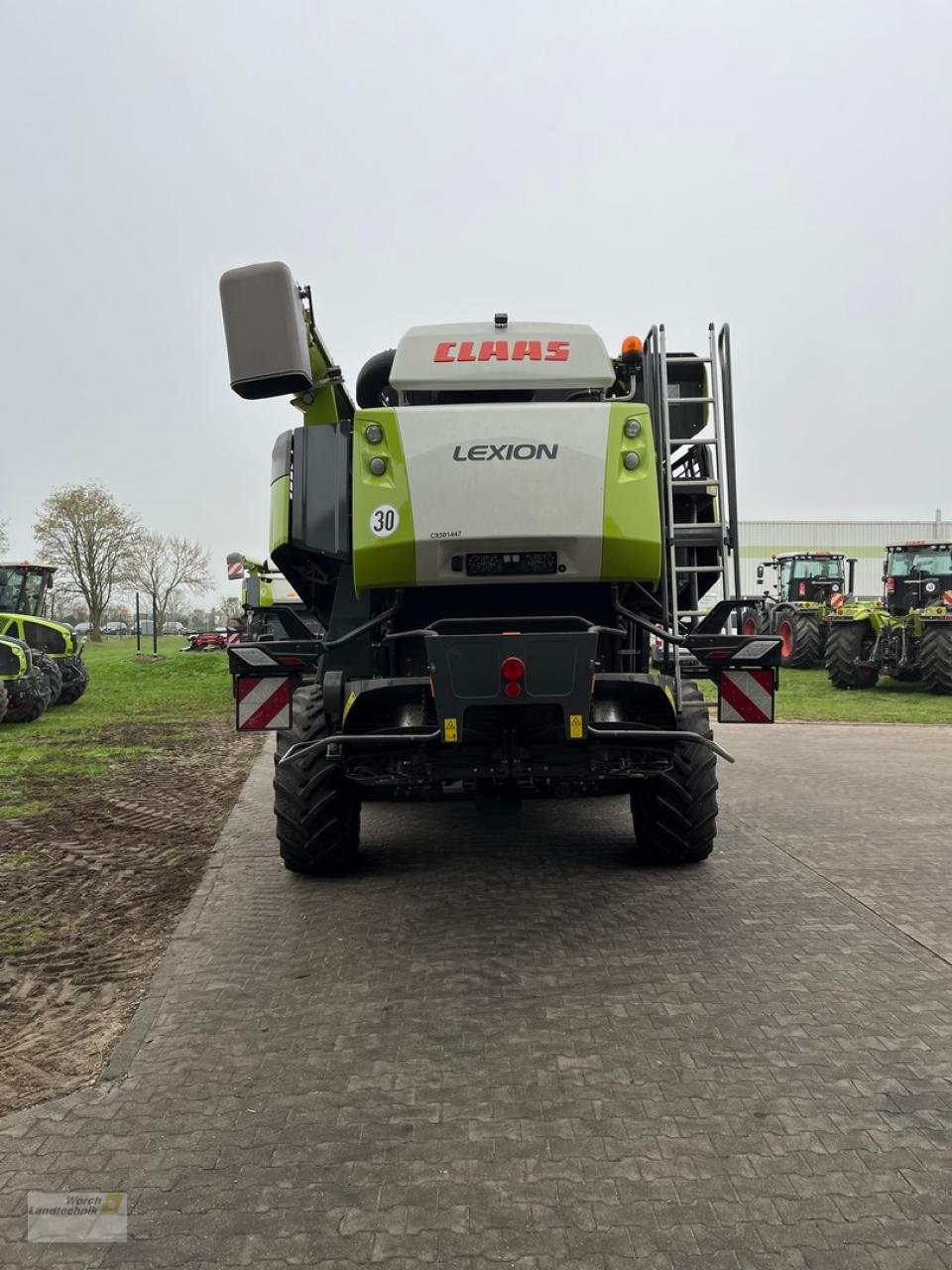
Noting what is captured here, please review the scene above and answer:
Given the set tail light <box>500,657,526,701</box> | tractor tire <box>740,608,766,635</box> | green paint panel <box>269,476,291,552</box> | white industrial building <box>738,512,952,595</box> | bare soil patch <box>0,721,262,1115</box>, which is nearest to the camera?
bare soil patch <box>0,721,262,1115</box>

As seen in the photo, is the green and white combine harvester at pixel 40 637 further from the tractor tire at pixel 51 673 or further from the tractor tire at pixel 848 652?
the tractor tire at pixel 848 652

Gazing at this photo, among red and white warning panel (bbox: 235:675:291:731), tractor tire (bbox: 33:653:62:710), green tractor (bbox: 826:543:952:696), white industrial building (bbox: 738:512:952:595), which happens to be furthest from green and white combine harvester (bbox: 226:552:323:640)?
white industrial building (bbox: 738:512:952:595)

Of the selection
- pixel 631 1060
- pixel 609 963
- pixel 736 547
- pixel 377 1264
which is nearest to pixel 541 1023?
pixel 631 1060

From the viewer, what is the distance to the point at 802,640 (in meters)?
21.6

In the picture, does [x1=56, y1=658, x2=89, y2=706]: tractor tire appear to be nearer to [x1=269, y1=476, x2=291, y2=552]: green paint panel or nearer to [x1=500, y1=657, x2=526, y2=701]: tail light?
[x1=269, y1=476, x2=291, y2=552]: green paint panel

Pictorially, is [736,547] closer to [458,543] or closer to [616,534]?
[616,534]

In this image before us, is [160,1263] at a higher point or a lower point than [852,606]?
lower

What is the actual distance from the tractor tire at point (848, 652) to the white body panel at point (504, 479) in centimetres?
1441

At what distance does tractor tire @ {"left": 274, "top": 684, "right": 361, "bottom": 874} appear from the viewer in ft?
17.0

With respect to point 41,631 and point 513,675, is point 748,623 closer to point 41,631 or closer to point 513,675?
point 513,675

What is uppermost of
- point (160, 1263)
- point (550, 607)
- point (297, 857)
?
point (550, 607)

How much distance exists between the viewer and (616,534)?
4.62m

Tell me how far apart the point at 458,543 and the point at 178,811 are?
14.2 ft

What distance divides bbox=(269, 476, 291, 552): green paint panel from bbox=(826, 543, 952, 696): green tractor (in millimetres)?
14135
